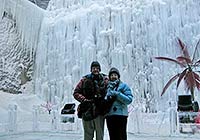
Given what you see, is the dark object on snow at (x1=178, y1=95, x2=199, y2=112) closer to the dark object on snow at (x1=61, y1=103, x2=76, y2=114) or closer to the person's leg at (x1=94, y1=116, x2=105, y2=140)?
the dark object on snow at (x1=61, y1=103, x2=76, y2=114)

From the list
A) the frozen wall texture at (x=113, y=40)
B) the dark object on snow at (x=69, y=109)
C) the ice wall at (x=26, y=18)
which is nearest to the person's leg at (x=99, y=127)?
the dark object on snow at (x=69, y=109)

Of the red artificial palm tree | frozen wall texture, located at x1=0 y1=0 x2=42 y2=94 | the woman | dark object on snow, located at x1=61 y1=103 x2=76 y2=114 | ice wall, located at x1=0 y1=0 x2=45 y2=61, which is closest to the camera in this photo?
the woman

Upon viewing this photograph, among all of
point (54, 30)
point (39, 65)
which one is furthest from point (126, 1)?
point (39, 65)

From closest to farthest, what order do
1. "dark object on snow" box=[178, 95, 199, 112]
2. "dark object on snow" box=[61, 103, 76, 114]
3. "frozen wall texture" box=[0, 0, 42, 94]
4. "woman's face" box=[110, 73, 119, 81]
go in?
1. "woman's face" box=[110, 73, 119, 81]
2. "dark object on snow" box=[178, 95, 199, 112]
3. "dark object on snow" box=[61, 103, 76, 114]
4. "frozen wall texture" box=[0, 0, 42, 94]

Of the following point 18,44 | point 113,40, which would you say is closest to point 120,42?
point 113,40

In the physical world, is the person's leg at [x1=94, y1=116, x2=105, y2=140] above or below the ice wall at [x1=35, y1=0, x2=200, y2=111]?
below

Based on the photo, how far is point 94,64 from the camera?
2891 mm

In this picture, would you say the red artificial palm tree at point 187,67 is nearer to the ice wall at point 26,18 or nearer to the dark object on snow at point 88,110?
the ice wall at point 26,18

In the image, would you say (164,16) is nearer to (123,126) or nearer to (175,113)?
(175,113)

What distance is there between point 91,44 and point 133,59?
1983 millimetres

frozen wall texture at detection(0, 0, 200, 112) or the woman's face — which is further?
frozen wall texture at detection(0, 0, 200, 112)

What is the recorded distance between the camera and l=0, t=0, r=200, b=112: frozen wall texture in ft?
35.5

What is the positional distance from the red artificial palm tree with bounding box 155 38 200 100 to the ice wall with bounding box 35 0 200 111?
30 centimetres

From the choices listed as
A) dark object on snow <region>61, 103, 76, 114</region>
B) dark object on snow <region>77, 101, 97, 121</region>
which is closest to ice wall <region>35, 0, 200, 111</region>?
dark object on snow <region>61, 103, 76, 114</region>
